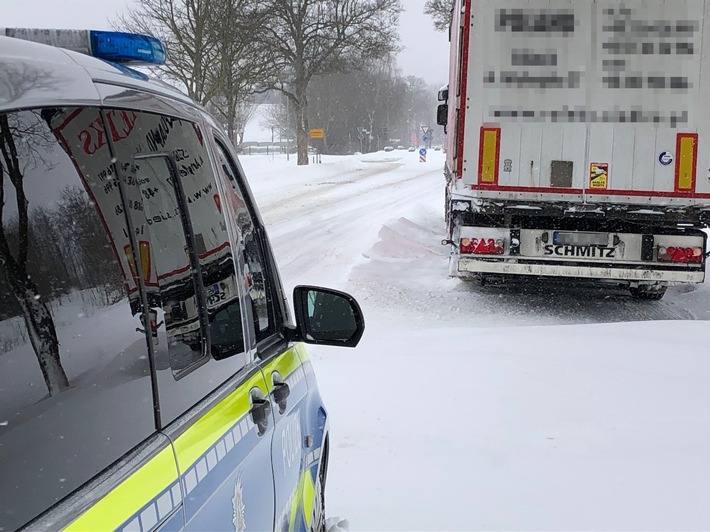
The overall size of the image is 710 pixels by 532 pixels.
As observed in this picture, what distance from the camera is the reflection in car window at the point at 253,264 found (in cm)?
189

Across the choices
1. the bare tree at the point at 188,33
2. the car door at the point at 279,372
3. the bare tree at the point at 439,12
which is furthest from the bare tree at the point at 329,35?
the car door at the point at 279,372

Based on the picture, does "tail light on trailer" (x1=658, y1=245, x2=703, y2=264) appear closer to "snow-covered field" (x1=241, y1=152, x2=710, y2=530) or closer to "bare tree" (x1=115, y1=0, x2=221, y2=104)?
"snow-covered field" (x1=241, y1=152, x2=710, y2=530)

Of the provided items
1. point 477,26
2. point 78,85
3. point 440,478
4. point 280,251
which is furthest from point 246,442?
point 280,251

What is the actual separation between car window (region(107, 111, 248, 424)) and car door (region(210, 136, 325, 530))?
0.58 ft

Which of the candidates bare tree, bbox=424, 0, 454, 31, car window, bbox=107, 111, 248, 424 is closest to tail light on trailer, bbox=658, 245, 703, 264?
car window, bbox=107, 111, 248, 424

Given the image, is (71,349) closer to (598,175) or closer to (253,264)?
(253,264)

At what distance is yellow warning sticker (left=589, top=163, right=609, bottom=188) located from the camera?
6.53 m

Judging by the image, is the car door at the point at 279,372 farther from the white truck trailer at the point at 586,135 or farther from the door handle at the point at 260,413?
the white truck trailer at the point at 586,135

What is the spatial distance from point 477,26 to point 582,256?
93.8 inches

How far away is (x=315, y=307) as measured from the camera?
7.18ft

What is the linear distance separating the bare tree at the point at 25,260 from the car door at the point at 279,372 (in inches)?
32.2

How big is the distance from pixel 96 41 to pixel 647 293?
7563 mm

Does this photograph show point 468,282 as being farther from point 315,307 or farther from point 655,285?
point 315,307

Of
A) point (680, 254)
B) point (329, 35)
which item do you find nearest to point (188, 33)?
point (329, 35)
